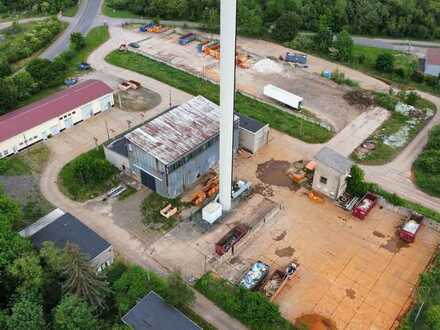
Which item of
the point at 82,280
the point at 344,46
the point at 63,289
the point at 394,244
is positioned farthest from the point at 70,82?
the point at 394,244

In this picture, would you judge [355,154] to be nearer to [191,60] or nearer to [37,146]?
[191,60]

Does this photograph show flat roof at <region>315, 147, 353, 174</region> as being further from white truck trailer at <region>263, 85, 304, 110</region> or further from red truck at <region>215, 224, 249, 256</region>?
white truck trailer at <region>263, 85, 304, 110</region>

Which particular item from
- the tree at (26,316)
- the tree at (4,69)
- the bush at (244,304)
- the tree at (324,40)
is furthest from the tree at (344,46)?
the tree at (26,316)

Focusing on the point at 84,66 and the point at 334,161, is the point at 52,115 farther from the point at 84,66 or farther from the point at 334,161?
the point at 334,161

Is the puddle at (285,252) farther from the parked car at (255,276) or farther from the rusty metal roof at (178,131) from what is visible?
the rusty metal roof at (178,131)

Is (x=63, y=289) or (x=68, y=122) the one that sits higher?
(x=63, y=289)

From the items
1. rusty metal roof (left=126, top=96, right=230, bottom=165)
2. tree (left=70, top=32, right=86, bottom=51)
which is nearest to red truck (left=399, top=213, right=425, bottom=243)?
rusty metal roof (left=126, top=96, right=230, bottom=165)
